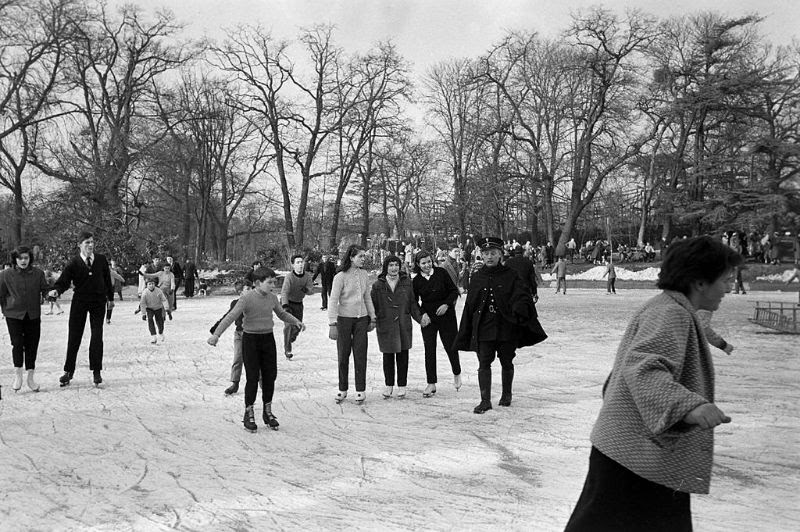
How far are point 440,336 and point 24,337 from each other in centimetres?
469

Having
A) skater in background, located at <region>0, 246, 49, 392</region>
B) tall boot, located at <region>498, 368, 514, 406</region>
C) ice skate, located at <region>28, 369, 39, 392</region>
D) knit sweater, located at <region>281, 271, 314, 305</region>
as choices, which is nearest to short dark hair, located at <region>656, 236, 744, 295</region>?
tall boot, located at <region>498, 368, 514, 406</region>

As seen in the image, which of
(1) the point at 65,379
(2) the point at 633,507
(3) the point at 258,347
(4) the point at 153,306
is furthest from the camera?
(4) the point at 153,306

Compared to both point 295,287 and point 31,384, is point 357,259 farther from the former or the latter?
point 31,384

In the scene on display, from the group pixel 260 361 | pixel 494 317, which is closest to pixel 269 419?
pixel 260 361

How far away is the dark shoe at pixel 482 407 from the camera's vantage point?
6742 millimetres

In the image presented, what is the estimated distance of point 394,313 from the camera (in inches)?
303

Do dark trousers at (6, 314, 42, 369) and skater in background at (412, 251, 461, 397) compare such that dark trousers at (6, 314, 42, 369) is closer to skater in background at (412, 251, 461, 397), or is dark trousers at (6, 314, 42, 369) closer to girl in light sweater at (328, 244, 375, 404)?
girl in light sweater at (328, 244, 375, 404)

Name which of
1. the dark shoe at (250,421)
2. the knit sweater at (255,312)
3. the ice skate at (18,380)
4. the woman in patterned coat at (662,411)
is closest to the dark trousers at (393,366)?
the knit sweater at (255,312)

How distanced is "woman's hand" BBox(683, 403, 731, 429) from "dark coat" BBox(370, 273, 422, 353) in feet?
18.0

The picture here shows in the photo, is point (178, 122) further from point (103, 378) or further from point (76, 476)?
point (76, 476)

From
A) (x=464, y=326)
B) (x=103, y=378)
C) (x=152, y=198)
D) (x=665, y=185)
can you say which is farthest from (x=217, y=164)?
(x=464, y=326)

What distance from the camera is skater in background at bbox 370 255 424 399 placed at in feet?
25.1

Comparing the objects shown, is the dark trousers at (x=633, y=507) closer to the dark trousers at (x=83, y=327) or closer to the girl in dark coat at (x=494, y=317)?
the girl in dark coat at (x=494, y=317)

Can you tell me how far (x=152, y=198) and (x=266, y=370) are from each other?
135ft
